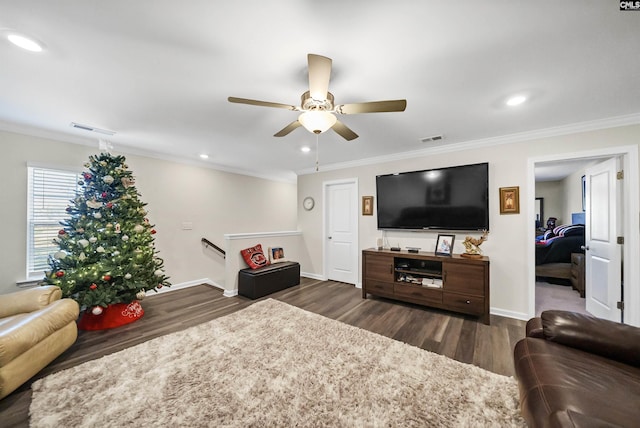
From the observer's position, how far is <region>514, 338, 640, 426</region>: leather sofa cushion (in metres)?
0.92

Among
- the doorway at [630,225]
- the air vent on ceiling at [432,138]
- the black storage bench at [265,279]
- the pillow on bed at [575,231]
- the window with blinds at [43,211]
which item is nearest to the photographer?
the doorway at [630,225]

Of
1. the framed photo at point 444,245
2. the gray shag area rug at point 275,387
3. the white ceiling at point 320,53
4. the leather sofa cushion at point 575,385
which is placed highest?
the white ceiling at point 320,53

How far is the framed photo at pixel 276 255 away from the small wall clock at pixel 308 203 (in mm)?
1089

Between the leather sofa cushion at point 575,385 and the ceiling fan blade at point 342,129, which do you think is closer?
the leather sofa cushion at point 575,385

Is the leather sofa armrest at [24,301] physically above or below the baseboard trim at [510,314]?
above

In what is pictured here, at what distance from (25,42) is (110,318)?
2698 mm

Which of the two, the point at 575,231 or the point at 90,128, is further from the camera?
the point at 575,231

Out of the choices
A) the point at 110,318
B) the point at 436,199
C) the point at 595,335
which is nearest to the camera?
the point at 595,335

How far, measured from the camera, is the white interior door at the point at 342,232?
4.39m

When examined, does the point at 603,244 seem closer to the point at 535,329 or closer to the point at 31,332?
the point at 535,329

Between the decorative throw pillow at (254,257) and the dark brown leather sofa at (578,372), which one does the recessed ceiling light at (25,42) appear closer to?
the decorative throw pillow at (254,257)

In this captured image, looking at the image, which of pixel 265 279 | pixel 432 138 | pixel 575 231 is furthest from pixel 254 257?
pixel 575 231

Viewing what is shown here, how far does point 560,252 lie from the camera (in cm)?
425

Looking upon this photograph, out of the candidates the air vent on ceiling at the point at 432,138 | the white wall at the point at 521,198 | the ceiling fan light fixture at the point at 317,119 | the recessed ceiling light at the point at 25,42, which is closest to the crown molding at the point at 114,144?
the recessed ceiling light at the point at 25,42
